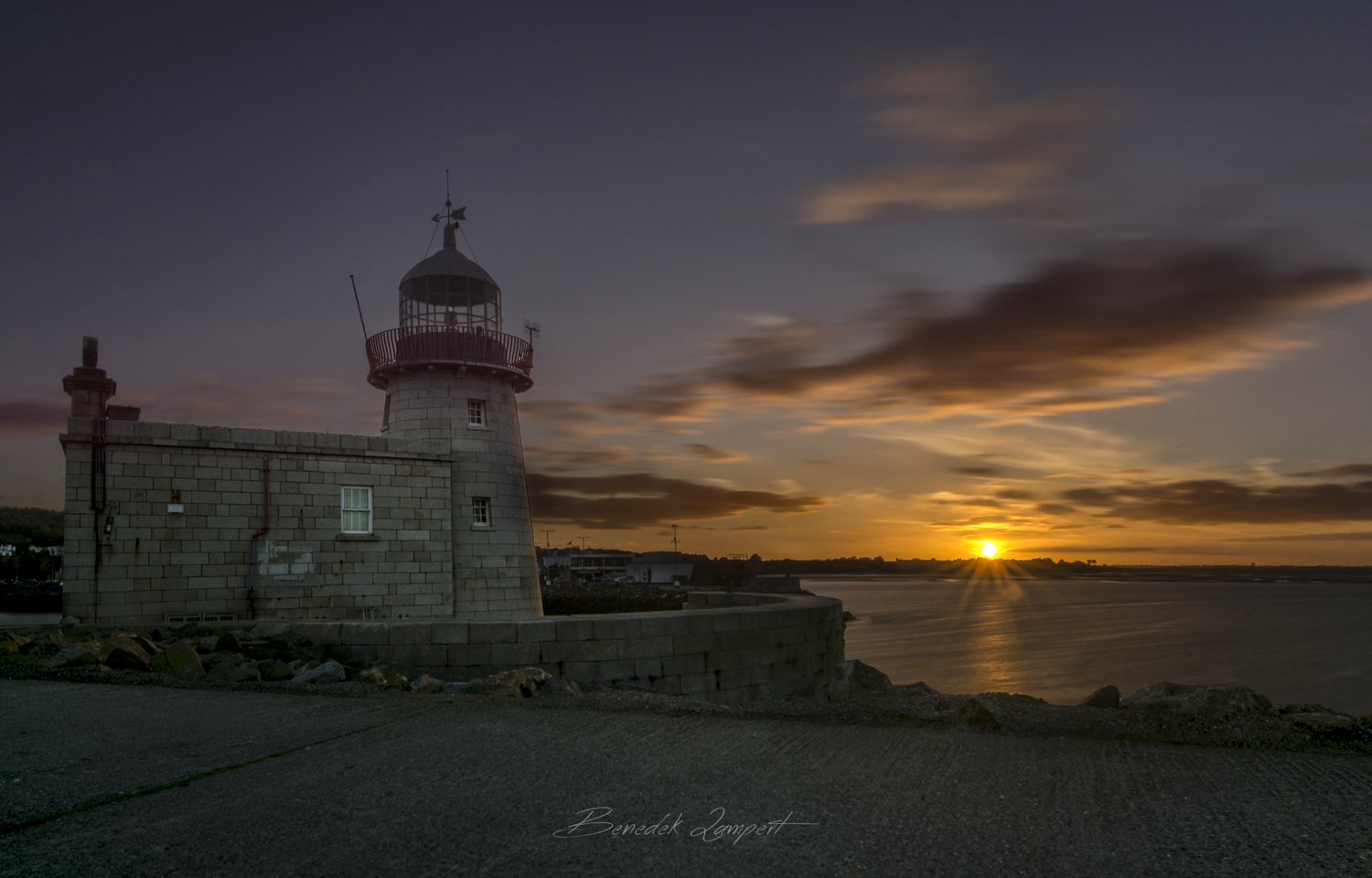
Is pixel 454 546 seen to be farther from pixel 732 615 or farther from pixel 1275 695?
pixel 1275 695

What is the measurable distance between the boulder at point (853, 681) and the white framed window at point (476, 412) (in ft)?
34.0

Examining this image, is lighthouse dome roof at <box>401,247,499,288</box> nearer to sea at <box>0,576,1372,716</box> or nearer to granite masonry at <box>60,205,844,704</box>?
granite masonry at <box>60,205,844,704</box>

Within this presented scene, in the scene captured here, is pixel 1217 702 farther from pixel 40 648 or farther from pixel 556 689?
pixel 40 648

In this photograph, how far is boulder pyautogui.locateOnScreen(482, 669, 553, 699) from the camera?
812 cm

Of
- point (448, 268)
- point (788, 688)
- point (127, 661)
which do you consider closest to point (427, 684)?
point (127, 661)

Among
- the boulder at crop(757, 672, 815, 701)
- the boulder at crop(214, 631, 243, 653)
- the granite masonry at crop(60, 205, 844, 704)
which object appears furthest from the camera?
the boulder at crop(757, 672, 815, 701)

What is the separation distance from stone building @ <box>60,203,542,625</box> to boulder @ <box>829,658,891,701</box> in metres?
9.05

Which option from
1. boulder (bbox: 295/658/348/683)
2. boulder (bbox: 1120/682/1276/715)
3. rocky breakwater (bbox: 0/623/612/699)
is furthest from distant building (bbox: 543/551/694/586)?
boulder (bbox: 1120/682/1276/715)

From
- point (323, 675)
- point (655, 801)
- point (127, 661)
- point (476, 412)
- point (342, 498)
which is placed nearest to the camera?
point (655, 801)

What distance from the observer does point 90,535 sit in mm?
12695

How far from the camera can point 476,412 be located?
1830cm

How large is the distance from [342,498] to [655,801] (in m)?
13.0

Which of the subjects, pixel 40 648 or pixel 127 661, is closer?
pixel 127 661

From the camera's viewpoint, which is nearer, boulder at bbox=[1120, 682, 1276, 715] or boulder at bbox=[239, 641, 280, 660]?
boulder at bbox=[1120, 682, 1276, 715]
